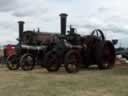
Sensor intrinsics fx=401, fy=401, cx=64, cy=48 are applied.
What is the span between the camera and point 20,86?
11.0 m

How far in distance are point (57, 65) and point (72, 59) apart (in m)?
1.28

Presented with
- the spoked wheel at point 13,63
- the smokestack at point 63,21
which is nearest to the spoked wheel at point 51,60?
the smokestack at point 63,21

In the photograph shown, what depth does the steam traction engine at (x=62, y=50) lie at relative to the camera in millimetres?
16594

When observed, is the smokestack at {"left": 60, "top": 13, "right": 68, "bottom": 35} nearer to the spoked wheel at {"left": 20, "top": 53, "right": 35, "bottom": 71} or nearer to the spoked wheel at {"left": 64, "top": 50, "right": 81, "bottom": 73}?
the spoked wheel at {"left": 20, "top": 53, "right": 35, "bottom": 71}

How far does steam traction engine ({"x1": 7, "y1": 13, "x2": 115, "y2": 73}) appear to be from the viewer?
16.6 metres

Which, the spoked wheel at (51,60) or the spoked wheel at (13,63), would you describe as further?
the spoked wheel at (13,63)

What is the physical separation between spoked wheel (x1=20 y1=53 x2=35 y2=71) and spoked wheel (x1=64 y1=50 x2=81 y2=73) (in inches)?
98.9

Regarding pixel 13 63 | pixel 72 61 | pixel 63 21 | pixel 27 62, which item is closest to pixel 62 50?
pixel 72 61

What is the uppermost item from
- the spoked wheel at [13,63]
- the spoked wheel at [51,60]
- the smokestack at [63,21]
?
the smokestack at [63,21]

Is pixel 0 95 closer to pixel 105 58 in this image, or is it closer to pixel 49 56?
pixel 49 56

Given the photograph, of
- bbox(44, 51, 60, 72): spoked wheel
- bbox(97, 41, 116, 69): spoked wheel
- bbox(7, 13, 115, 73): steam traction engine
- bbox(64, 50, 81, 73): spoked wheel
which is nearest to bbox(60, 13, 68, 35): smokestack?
bbox(7, 13, 115, 73): steam traction engine

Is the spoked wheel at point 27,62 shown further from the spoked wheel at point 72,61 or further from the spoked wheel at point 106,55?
the spoked wheel at point 106,55

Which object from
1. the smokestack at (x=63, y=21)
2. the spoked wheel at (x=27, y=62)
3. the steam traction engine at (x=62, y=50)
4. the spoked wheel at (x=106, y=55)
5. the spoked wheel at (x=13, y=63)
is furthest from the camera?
the spoked wheel at (x=13, y=63)

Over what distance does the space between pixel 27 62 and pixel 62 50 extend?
7.75 feet
